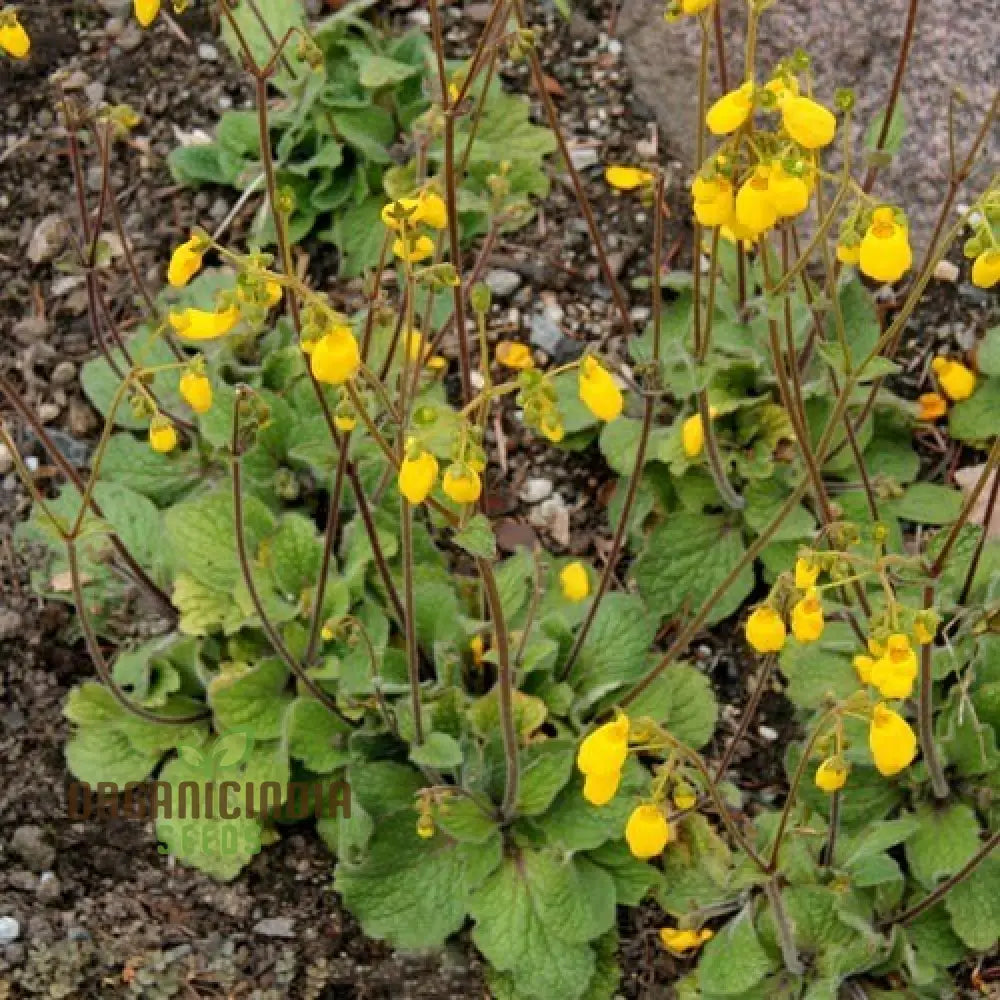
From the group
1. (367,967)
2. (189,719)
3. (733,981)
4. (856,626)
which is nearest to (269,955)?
(367,967)

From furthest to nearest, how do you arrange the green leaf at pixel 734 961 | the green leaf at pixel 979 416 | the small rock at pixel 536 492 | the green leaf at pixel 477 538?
the small rock at pixel 536 492 → the green leaf at pixel 979 416 → the green leaf at pixel 734 961 → the green leaf at pixel 477 538

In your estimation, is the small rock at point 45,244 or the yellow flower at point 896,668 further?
the small rock at point 45,244

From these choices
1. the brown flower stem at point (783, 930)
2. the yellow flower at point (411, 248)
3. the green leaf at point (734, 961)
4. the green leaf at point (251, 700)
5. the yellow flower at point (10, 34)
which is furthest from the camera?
the green leaf at point (251, 700)

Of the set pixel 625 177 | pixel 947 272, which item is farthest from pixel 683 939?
pixel 625 177

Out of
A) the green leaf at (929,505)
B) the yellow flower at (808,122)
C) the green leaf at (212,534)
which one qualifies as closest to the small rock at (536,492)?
the green leaf at (212,534)

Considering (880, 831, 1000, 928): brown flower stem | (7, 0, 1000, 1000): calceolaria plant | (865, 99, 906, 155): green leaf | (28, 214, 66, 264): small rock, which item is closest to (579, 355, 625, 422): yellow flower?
(7, 0, 1000, 1000): calceolaria plant

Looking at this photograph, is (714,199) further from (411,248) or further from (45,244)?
(45,244)

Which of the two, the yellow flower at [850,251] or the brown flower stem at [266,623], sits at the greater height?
the yellow flower at [850,251]

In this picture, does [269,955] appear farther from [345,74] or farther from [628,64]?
[628,64]

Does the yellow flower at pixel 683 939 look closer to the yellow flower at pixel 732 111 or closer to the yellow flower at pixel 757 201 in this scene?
the yellow flower at pixel 757 201
